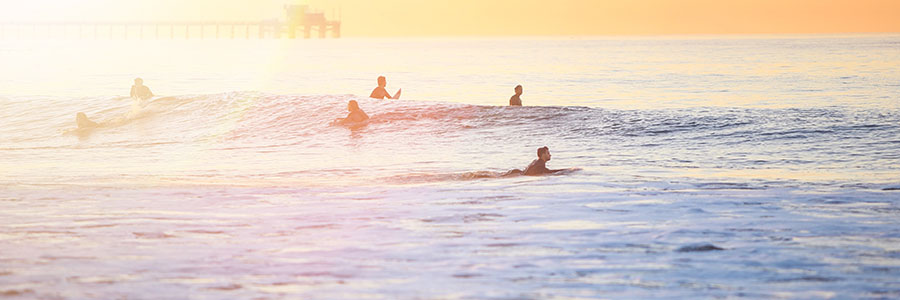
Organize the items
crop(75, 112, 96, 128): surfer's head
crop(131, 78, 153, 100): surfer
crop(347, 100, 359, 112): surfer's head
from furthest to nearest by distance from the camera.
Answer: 1. crop(131, 78, 153, 100): surfer
2. crop(75, 112, 96, 128): surfer's head
3. crop(347, 100, 359, 112): surfer's head

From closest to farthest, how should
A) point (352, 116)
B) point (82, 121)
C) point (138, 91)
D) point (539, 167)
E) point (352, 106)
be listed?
point (539, 167)
point (352, 106)
point (352, 116)
point (82, 121)
point (138, 91)

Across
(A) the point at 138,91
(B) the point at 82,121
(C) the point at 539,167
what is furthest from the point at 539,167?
(A) the point at 138,91

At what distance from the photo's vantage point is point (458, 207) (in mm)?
11281

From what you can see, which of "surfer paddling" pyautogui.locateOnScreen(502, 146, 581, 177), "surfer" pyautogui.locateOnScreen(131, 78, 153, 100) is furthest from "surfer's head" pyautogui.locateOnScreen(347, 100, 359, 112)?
"surfer paddling" pyautogui.locateOnScreen(502, 146, 581, 177)

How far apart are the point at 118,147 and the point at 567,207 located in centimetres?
1438

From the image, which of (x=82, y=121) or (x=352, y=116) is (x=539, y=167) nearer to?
(x=352, y=116)

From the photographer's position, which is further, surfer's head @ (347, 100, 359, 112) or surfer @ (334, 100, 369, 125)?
surfer @ (334, 100, 369, 125)

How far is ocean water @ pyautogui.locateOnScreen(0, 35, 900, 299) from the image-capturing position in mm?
7430

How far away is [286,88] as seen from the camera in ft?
161

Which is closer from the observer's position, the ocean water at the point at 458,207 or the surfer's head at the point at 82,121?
the ocean water at the point at 458,207

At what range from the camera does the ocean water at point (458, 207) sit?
24.4ft

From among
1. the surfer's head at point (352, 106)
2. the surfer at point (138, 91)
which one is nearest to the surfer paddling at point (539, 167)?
the surfer's head at point (352, 106)

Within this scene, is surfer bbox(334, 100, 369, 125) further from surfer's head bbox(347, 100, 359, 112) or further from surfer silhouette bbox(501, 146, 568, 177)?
surfer silhouette bbox(501, 146, 568, 177)

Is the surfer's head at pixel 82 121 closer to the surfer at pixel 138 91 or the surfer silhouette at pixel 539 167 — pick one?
the surfer at pixel 138 91
